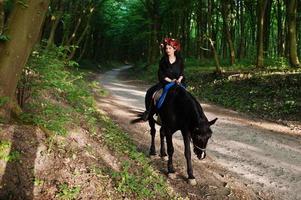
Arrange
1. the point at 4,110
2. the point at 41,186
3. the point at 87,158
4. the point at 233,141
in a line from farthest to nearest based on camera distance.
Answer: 1. the point at 233,141
2. the point at 87,158
3. the point at 4,110
4. the point at 41,186

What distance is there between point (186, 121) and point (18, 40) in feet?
10.8

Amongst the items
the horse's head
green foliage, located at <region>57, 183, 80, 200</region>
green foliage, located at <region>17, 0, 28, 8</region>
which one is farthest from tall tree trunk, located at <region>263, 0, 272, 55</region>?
green foliage, located at <region>57, 183, 80, 200</region>

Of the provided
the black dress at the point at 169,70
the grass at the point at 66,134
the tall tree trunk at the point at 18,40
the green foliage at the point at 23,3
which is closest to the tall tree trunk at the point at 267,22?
the black dress at the point at 169,70

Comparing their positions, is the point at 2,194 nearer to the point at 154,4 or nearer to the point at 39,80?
the point at 39,80

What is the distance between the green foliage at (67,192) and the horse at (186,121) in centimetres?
232

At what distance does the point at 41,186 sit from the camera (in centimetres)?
548

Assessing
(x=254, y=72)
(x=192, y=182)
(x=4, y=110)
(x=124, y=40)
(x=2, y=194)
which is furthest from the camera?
(x=124, y=40)

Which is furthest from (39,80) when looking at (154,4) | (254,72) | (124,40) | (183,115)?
(124,40)

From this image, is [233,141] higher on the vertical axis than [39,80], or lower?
lower

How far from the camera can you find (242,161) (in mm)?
9289

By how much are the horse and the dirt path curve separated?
21.9 inches

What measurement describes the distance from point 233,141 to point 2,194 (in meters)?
7.57

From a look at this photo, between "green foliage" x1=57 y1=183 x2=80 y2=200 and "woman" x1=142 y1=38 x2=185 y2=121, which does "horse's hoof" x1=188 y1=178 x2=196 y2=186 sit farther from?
"green foliage" x1=57 y1=183 x2=80 y2=200

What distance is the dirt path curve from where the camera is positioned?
7344mm
